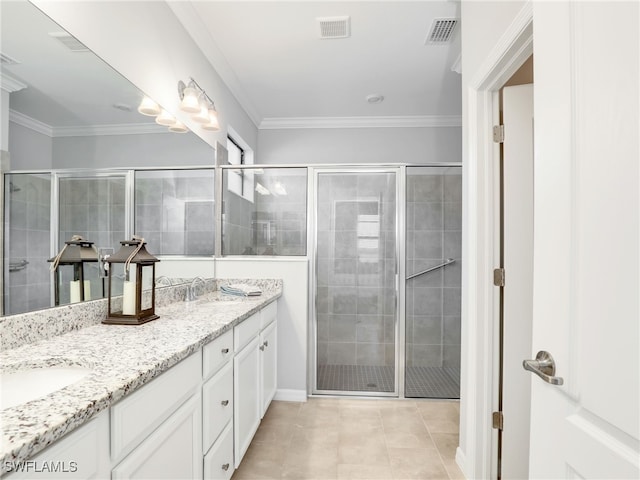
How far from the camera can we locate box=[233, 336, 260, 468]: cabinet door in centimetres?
171

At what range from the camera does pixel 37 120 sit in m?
1.25

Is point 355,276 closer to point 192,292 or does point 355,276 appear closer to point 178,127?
point 192,292

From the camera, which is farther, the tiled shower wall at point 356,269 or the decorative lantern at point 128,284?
the tiled shower wall at point 356,269

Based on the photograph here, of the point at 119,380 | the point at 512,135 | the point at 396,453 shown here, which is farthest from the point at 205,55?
the point at 396,453

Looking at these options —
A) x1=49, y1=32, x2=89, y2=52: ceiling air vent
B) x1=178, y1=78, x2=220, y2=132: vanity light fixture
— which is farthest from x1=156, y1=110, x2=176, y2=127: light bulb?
x1=49, y1=32, x2=89, y2=52: ceiling air vent

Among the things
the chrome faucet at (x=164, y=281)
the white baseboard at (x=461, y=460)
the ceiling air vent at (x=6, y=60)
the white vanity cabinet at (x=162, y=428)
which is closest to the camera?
the white vanity cabinet at (x=162, y=428)

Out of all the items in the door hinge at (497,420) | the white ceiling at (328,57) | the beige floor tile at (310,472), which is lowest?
the beige floor tile at (310,472)

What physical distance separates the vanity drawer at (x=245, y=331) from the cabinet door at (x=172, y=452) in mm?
448

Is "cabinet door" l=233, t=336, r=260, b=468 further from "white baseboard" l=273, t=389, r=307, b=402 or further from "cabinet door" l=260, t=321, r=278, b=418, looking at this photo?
"white baseboard" l=273, t=389, r=307, b=402

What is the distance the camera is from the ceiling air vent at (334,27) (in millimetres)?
2346

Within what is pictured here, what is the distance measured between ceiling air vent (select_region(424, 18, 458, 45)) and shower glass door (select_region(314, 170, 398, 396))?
1.04 metres

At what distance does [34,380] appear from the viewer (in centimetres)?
97

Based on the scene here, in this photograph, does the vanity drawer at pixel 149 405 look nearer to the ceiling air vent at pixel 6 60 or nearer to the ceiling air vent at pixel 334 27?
the ceiling air vent at pixel 6 60

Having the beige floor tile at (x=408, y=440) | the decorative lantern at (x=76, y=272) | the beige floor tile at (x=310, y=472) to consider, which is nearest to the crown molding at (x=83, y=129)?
the decorative lantern at (x=76, y=272)
